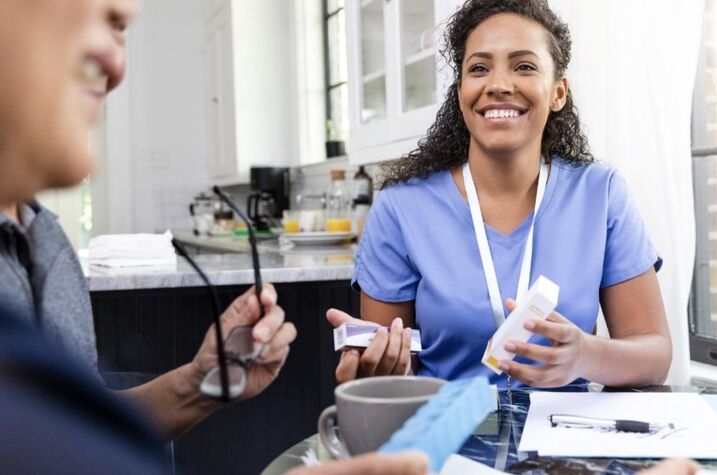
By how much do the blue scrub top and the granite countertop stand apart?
632 mm

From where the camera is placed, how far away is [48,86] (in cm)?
→ 31

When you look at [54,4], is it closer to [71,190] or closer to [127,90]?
[71,190]

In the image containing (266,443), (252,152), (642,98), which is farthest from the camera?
(252,152)

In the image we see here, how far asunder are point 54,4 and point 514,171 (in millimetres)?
1337

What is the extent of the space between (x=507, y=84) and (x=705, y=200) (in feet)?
2.78

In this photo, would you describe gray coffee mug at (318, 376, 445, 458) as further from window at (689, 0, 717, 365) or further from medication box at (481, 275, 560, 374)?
window at (689, 0, 717, 365)

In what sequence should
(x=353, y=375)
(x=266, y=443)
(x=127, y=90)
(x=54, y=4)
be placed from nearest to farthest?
1. (x=54, y=4)
2. (x=353, y=375)
3. (x=266, y=443)
4. (x=127, y=90)

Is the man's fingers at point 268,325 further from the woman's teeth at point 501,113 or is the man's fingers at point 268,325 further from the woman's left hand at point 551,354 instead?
the woman's teeth at point 501,113

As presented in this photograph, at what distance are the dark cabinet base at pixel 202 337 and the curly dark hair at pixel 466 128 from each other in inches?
29.1

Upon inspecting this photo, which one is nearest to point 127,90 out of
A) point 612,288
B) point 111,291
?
point 111,291

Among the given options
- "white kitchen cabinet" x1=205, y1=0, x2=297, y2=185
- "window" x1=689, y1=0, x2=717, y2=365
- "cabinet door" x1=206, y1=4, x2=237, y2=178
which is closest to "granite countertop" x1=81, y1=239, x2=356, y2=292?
"window" x1=689, y1=0, x2=717, y2=365

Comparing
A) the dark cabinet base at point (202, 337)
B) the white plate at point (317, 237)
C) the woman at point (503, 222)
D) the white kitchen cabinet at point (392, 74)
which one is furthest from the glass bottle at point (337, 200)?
the woman at point (503, 222)

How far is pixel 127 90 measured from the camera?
5.31 m

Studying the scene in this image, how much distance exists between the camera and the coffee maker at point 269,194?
4.58m
